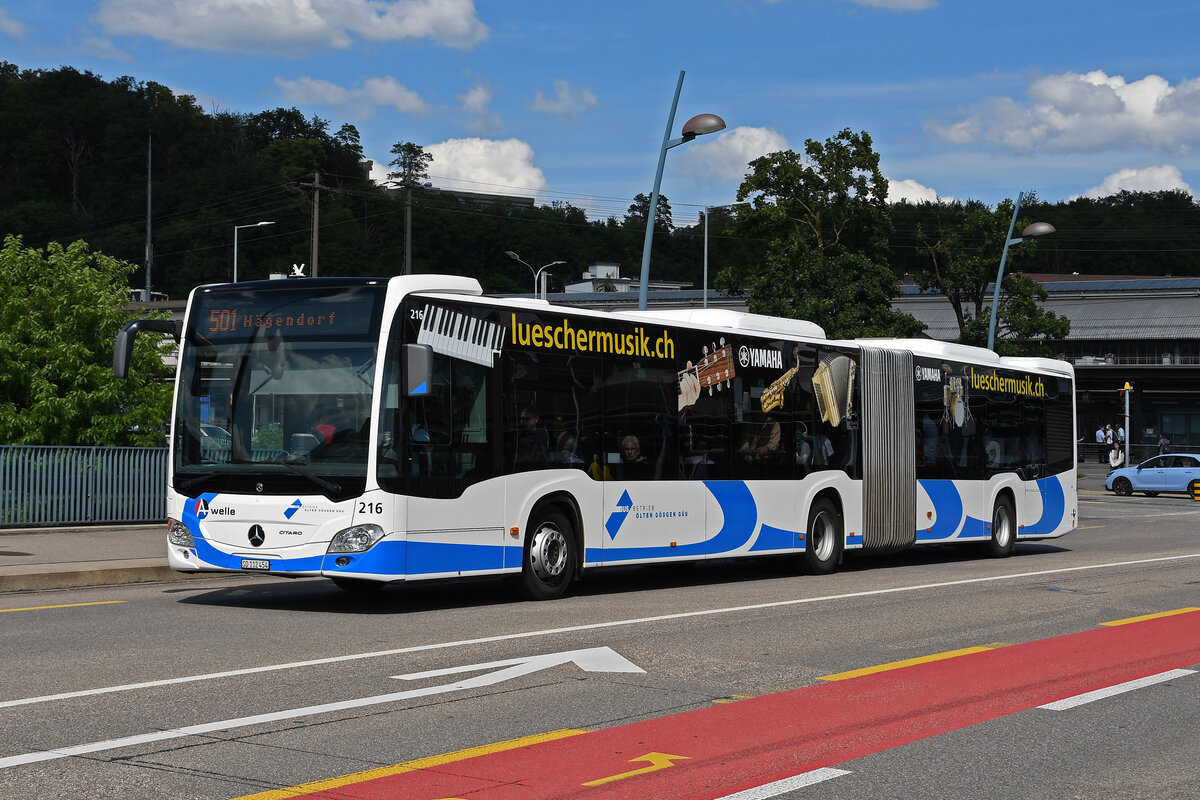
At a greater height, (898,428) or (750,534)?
(898,428)

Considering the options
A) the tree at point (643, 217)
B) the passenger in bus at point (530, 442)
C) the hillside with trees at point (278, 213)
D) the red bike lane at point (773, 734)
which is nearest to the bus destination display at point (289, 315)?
the passenger in bus at point (530, 442)

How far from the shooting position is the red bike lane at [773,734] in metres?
6.04

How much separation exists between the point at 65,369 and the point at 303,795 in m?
21.1

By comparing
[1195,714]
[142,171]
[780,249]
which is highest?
[142,171]

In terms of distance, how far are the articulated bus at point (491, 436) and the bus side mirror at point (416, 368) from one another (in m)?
0.02

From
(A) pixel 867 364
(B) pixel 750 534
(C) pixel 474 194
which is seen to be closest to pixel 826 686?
(B) pixel 750 534

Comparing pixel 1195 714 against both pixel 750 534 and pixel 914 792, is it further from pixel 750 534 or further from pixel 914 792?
pixel 750 534

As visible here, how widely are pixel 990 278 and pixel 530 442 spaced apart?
40533 millimetres

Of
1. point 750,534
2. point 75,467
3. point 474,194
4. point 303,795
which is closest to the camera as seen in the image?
point 303,795

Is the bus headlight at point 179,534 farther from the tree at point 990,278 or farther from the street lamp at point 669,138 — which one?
the tree at point 990,278

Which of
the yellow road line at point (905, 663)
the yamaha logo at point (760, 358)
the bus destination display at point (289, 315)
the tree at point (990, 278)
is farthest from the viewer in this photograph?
the tree at point (990, 278)

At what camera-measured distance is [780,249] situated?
41.0m

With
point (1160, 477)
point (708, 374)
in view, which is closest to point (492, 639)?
point (708, 374)

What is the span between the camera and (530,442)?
13789 mm
